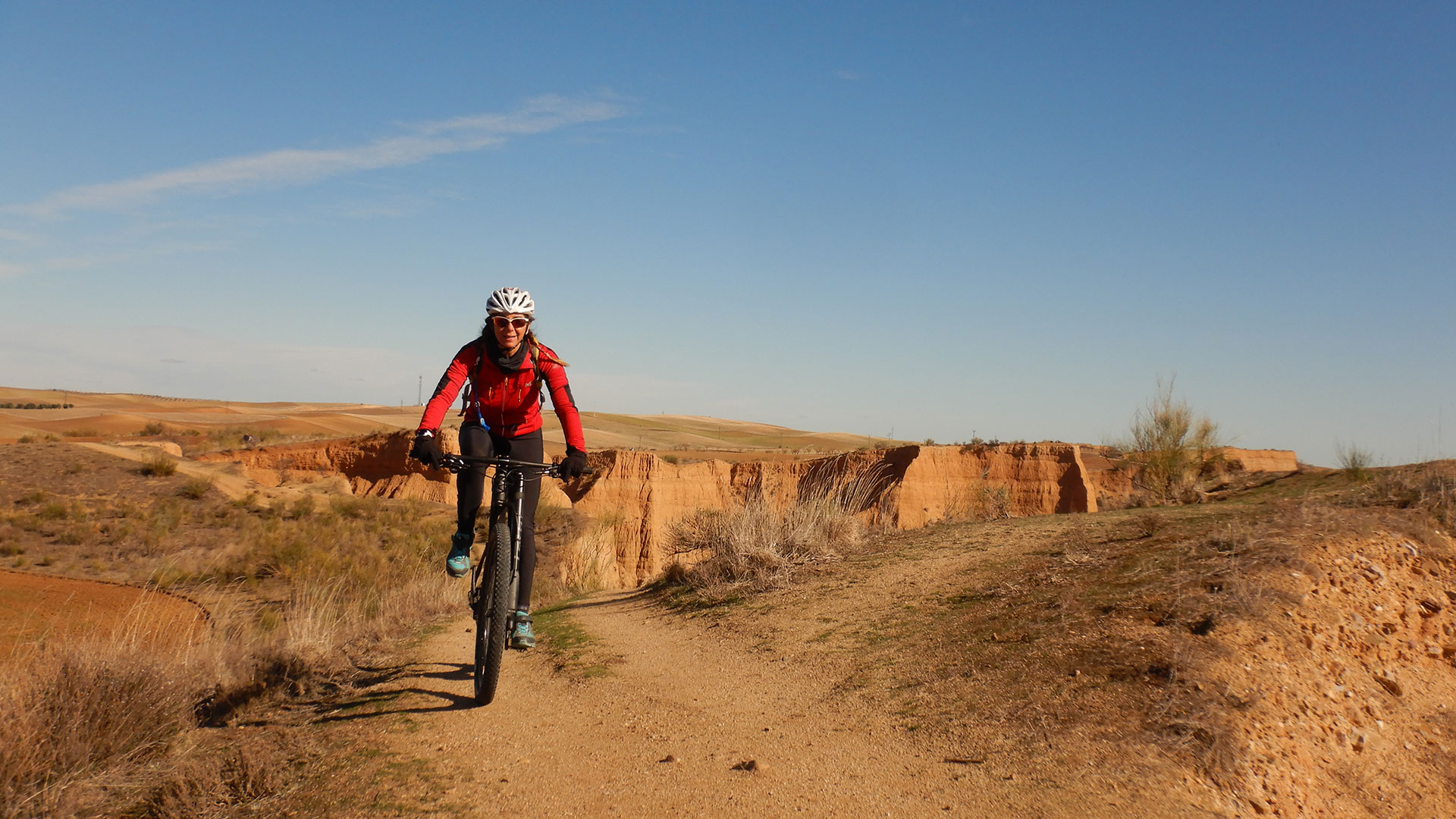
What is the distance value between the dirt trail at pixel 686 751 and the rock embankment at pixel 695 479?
1942 cm

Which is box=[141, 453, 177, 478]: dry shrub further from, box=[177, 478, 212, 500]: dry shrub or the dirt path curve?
the dirt path curve

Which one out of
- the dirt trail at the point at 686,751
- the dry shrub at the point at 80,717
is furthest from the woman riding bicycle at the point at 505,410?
the dry shrub at the point at 80,717

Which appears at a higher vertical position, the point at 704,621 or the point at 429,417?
the point at 429,417

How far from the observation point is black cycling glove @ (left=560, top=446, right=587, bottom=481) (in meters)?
5.77

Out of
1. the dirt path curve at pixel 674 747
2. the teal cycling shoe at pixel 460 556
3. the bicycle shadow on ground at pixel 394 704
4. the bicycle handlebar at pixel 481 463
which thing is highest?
the bicycle handlebar at pixel 481 463

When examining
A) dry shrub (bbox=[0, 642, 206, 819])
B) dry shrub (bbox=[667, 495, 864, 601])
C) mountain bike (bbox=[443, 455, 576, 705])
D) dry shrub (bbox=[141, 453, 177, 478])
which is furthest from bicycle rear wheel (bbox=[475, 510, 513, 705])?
dry shrub (bbox=[141, 453, 177, 478])

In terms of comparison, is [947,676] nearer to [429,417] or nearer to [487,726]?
[487,726]

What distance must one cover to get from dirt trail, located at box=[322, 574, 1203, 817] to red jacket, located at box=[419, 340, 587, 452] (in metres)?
1.81

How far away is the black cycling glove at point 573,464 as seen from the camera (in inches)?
227

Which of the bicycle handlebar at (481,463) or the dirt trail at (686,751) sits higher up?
the bicycle handlebar at (481,463)

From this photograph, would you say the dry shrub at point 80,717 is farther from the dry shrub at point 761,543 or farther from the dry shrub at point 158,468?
the dry shrub at point 158,468

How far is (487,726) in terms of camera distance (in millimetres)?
5270

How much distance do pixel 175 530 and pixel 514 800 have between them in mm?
24442

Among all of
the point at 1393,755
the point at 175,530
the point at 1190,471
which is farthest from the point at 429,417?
the point at 175,530
